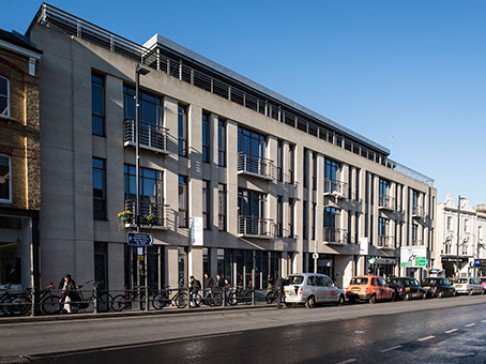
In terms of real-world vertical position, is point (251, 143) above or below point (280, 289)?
above

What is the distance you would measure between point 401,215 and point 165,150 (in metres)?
31.7

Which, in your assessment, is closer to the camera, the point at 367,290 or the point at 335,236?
the point at 367,290

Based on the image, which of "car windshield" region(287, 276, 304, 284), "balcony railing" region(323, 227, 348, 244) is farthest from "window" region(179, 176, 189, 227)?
"balcony railing" region(323, 227, 348, 244)

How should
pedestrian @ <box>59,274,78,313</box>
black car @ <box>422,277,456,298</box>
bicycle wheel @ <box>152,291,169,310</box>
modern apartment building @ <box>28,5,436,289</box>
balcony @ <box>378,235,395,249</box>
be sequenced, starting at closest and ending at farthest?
pedestrian @ <box>59,274,78,313</box>
modern apartment building @ <box>28,5,436,289</box>
bicycle wheel @ <box>152,291,169,310</box>
black car @ <box>422,277,456,298</box>
balcony @ <box>378,235,395,249</box>

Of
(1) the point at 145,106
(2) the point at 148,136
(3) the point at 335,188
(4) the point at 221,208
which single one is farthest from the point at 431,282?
(1) the point at 145,106

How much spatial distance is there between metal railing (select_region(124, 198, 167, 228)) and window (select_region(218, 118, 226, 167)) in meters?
5.17

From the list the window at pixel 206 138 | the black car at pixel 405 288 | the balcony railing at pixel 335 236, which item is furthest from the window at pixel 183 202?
the black car at pixel 405 288

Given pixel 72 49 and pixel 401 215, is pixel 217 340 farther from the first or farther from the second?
pixel 401 215

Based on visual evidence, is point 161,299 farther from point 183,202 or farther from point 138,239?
point 183,202

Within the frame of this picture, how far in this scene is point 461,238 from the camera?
55594 millimetres

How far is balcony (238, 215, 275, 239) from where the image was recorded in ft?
82.9

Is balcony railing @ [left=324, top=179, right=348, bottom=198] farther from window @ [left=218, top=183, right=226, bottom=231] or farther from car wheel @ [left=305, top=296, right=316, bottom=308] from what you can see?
car wheel @ [left=305, top=296, right=316, bottom=308]

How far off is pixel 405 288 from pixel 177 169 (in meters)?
17.9

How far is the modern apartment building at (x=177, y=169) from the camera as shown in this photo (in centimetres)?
1772
